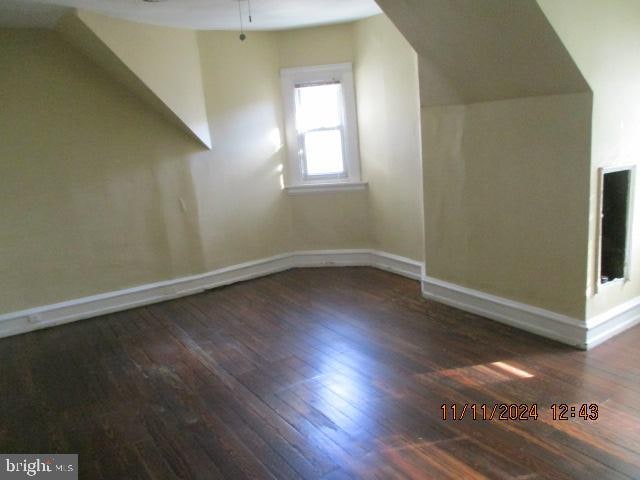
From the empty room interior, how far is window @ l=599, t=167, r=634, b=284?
0.05 ft

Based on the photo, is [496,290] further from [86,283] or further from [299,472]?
[86,283]

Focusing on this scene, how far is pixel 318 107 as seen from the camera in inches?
193

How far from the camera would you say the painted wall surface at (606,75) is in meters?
2.51

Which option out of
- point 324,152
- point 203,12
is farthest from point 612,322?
point 203,12

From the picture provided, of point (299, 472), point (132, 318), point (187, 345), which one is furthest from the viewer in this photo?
point (132, 318)

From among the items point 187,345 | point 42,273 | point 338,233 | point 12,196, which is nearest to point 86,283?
point 42,273

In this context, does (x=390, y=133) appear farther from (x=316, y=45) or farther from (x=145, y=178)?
(x=145, y=178)

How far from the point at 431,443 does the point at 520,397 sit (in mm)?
612

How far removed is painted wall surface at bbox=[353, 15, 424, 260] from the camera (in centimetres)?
413

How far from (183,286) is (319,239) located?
1531 mm

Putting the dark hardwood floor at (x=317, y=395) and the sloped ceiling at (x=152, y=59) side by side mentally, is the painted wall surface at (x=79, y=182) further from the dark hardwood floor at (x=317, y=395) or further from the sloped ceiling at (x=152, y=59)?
the dark hardwood floor at (x=317, y=395)

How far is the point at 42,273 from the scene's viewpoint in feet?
13.0

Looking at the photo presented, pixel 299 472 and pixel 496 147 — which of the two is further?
pixel 496 147

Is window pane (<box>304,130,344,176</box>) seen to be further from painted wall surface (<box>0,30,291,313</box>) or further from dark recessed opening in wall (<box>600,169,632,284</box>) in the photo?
dark recessed opening in wall (<box>600,169,632,284</box>)
